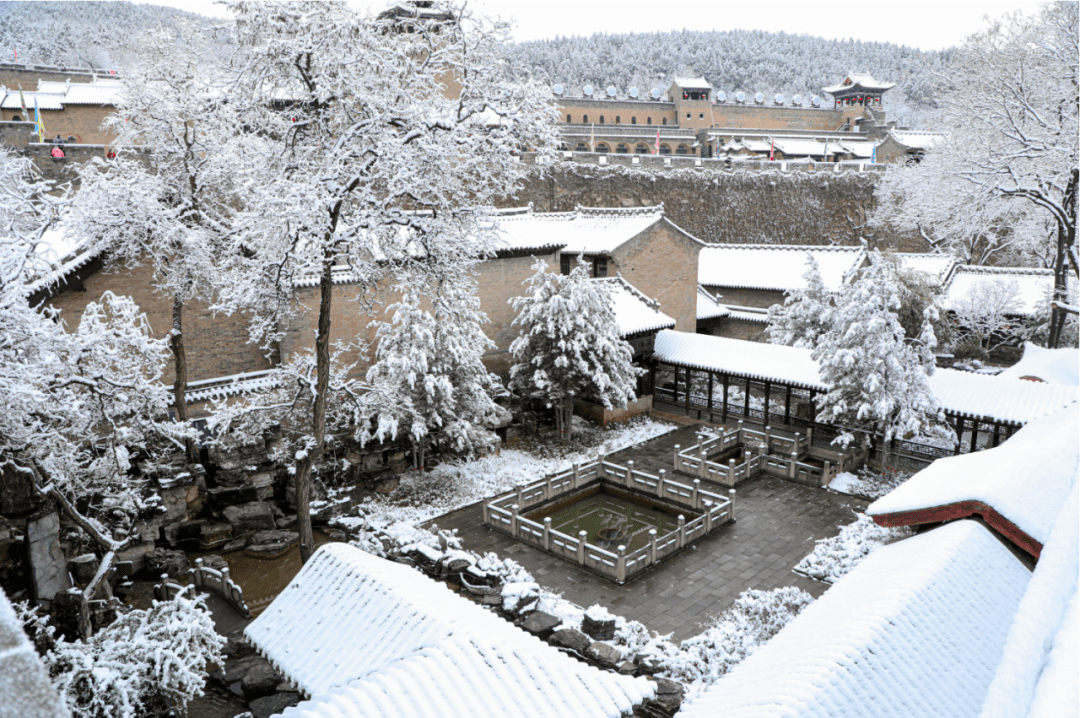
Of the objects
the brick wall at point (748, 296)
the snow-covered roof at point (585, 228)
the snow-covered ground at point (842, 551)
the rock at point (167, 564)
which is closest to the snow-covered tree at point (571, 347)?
the snow-covered roof at point (585, 228)

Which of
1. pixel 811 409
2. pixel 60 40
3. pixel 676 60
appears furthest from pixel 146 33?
pixel 676 60

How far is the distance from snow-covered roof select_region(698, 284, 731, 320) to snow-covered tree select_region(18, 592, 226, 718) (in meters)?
24.3

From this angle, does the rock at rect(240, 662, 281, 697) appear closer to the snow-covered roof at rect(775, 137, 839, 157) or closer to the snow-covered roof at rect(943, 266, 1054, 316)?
the snow-covered roof at rect(943, 266, 1054, 316)

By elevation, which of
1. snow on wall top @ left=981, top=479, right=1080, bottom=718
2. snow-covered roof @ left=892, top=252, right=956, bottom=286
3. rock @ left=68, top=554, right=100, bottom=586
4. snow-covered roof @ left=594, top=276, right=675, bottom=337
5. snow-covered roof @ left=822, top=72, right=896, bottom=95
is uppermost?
snow-covered roof @ left=822, top=72, right=896, bottom=95

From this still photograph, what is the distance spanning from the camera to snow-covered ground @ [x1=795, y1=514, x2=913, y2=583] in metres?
13.3

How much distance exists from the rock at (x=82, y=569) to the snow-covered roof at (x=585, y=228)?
15.6 meters

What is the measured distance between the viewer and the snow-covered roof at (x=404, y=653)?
5.82 metres

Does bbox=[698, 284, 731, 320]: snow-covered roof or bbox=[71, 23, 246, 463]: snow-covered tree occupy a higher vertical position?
bbox=[71, 23, 246, 463]: snow-covered tree

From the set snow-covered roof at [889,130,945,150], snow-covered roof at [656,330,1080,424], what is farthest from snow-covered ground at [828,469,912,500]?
Answer: snow-covered roof at [889,130,945,150]

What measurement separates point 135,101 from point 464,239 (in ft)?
29.0

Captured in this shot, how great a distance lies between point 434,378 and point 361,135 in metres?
7.47

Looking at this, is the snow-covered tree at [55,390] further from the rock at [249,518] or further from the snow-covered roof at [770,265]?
the snow-covered roof at [770,265]

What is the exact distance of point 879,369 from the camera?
1698cm

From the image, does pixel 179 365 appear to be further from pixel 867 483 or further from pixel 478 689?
pixel 867 483
